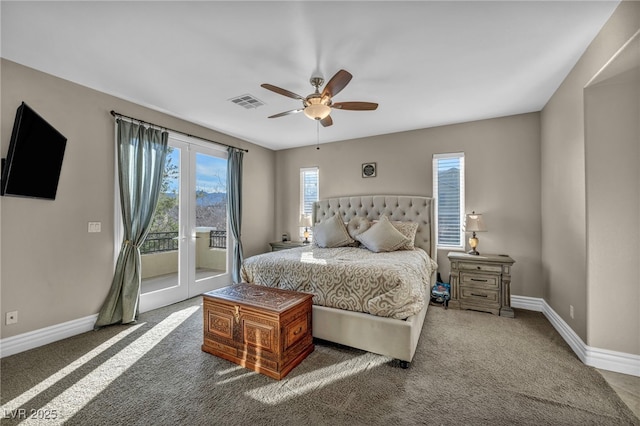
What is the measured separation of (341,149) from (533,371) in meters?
4.22

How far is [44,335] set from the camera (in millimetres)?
2740

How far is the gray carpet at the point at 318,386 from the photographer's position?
5.87 feet

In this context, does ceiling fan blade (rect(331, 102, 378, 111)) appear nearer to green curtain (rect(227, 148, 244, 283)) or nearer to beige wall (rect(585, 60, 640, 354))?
beige wall (rect(585, 60, 640, 354))

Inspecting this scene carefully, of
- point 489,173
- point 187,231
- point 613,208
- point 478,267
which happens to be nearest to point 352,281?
point 478,267

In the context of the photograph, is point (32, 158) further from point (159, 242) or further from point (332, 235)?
point (332, 235)

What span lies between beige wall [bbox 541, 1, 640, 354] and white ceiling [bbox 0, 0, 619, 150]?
15cm

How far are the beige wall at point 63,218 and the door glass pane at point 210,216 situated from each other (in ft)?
3.87

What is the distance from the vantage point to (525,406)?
188 cm

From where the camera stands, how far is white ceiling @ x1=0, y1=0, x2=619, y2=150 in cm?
192

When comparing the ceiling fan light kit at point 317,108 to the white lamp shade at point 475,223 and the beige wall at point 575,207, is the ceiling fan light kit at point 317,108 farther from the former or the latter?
the white lamp shade at point 475,223

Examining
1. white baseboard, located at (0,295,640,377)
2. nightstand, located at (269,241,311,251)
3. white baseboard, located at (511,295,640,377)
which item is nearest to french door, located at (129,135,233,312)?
white baseboard, located at (0,295,640,377)

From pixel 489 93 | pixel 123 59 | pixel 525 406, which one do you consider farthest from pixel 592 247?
pixel 123 59

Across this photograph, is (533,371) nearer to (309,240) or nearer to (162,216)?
(309,240)

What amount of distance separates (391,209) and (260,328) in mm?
3094
